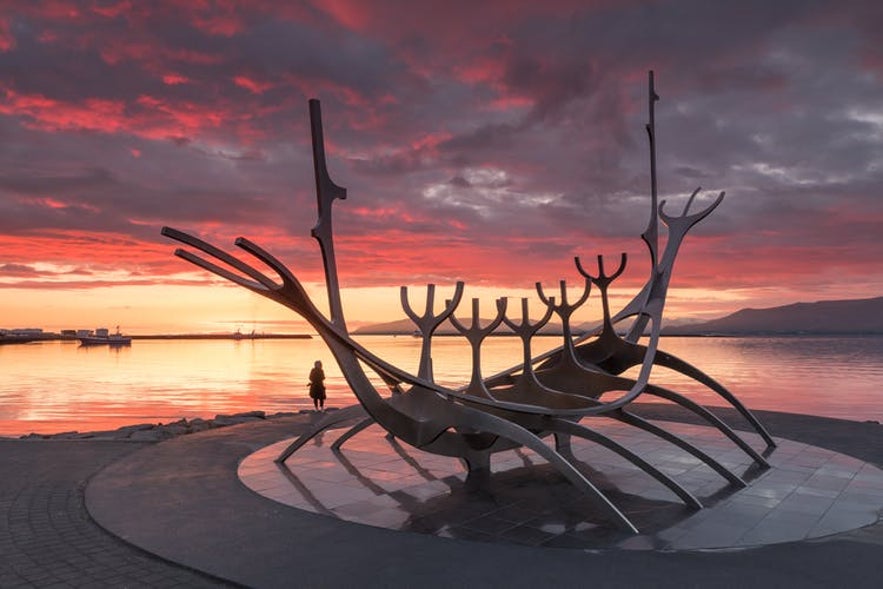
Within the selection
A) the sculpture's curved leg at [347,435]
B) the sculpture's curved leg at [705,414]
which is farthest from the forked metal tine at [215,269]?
the sculpture's curved leg at [705,414]

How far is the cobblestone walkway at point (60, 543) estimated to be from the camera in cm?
652

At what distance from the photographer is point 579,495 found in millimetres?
10070

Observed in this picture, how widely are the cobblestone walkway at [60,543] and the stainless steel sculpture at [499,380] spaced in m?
3.52

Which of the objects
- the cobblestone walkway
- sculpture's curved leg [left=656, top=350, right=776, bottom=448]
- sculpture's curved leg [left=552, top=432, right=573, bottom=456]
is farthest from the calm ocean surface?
sculpture's curved leg [left=552, top=432, right=573, bottom=456]

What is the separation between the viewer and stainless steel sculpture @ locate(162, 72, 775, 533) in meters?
8.98

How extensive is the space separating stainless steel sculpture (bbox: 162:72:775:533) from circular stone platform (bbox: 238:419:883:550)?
40 centimetres

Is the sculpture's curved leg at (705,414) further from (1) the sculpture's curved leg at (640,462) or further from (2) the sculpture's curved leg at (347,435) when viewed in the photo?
(2) the sculpture's curved leg at (347,435)

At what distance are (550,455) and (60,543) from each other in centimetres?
633

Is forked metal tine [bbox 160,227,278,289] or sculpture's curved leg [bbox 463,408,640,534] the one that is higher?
forked metal tine [bbox 160,227,278,289]

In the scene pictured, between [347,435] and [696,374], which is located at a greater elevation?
[696,374]

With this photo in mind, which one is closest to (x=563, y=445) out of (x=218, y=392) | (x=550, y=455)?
(x=550, y=455)

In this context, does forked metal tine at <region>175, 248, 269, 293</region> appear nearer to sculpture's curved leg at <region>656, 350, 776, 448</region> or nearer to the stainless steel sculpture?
the stainless steel sculpture

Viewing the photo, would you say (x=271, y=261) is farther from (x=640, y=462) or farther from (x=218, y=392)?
(x=218, y=392)

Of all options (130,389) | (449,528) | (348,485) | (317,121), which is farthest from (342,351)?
(130,389)
